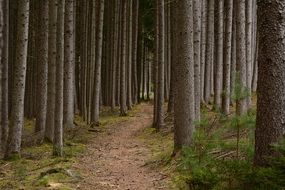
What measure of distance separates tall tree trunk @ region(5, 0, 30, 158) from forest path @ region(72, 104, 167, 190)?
1.86 metres

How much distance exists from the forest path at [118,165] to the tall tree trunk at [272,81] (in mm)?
Answer: 3629

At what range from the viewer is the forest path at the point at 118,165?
9.48 meters

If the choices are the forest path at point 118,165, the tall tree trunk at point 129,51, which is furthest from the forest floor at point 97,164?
the tall tree trunk at point 129,51

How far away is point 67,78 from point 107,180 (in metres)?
8.39

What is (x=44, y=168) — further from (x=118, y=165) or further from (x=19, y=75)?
(x=19, y=75)

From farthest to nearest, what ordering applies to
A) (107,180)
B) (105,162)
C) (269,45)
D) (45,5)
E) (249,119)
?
(45,5) → (105,162) → (107,180) → (249,119) → (269,45)

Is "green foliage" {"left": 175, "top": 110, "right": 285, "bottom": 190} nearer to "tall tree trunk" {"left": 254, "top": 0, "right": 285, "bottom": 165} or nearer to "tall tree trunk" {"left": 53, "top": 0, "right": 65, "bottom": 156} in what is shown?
"tall tree trunk" {"left": 254, "top": 0, "right": 285, "bottom": 165}

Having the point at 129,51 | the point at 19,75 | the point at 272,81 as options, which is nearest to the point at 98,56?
the point at 129,51

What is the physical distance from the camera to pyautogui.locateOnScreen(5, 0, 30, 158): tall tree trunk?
11430mm

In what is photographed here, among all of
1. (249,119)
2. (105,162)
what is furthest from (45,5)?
(249,119)

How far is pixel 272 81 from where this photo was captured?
18.5 ft

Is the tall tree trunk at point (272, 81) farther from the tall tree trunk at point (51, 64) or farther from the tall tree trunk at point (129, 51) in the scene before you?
the tall tree trunk at point (129, 51)

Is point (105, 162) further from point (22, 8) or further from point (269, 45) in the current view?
point (269, 45)

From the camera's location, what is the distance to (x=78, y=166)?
11438 mm
